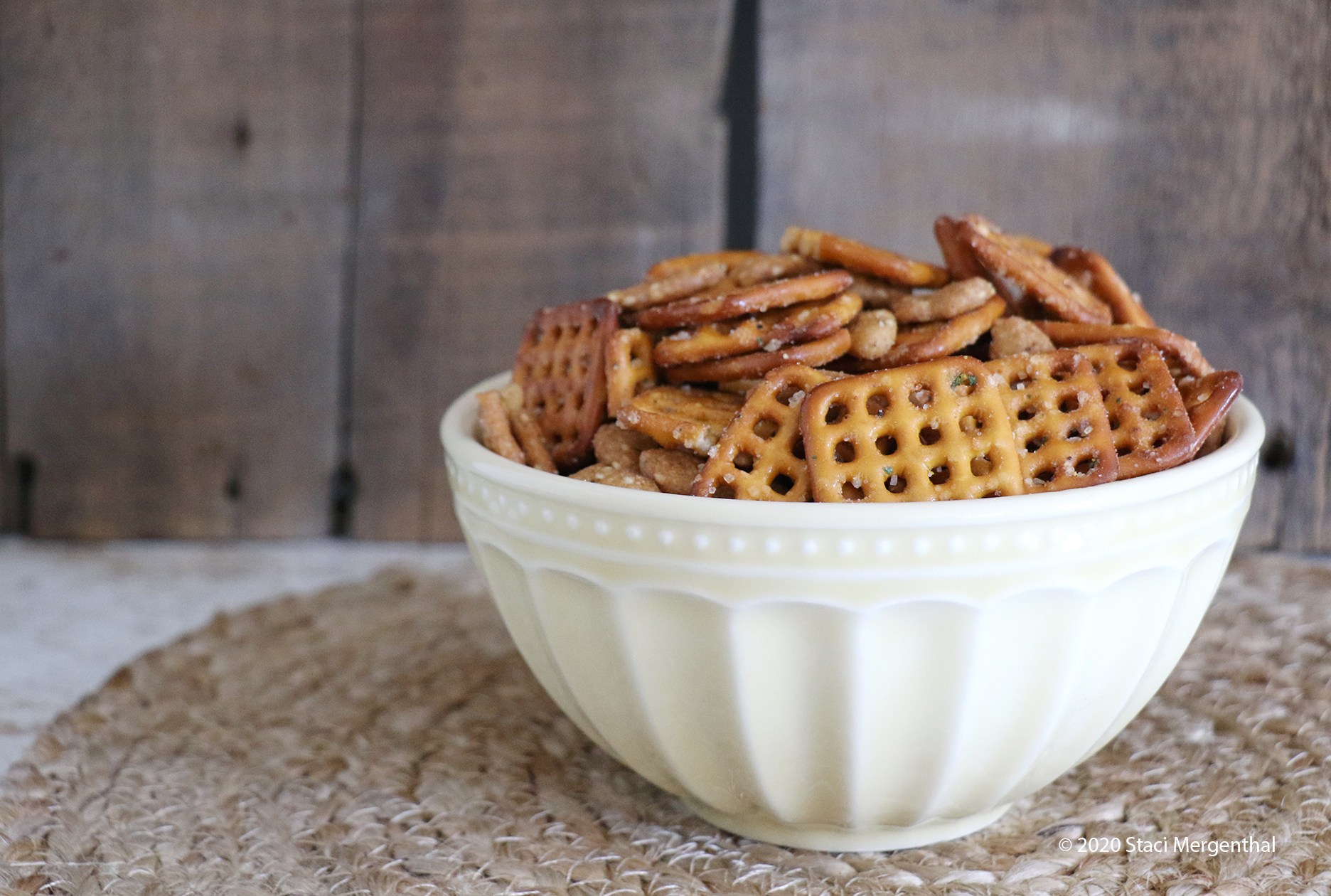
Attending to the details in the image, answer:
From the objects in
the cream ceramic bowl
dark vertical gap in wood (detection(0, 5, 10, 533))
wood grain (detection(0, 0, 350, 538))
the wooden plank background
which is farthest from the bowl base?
dark vertical gap in wood (detection(0, 5, 10, 533))

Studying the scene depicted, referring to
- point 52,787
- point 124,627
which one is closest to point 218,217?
point 124,627

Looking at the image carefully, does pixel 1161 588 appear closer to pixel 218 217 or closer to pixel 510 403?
pixel 510 403

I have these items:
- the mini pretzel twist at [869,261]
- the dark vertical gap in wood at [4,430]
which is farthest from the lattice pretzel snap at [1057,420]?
the dark vertical gap in wood at [4,430]

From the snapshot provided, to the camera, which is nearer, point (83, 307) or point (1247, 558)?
point (1247, 558)

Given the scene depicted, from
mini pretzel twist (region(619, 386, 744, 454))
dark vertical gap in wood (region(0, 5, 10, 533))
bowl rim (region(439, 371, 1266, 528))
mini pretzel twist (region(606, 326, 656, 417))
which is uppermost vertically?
mini pretzel twist (region(606, 326, 656, 417))

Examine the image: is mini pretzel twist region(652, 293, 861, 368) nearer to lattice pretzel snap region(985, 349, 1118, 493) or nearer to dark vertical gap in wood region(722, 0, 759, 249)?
lattice pretzel snap region(985, 349, 1118, 493)

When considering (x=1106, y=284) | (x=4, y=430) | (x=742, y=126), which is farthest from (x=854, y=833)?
(x=4, y=430)
